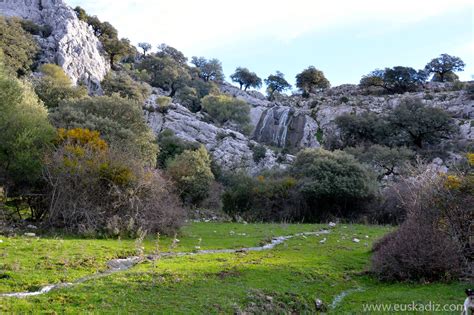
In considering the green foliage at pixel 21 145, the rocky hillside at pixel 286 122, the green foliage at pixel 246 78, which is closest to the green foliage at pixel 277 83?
the green foliage at pixel 246 78

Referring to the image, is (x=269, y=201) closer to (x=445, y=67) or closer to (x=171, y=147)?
(x=171, y=147)

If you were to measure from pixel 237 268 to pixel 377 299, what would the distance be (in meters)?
6.00

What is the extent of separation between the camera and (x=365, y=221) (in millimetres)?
46844

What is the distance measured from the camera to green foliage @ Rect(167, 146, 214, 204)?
51.2 metres

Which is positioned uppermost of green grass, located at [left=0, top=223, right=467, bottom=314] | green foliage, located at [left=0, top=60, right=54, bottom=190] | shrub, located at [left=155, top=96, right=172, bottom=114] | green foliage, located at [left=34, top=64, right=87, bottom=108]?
shrub, located at [left=155, top=96, right=172, bottom=114]

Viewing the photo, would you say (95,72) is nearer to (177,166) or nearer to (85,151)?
(177,166)

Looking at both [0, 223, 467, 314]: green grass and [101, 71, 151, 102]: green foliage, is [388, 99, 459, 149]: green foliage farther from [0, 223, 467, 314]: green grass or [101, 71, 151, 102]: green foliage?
[0, 223, 467, 314]: green grass

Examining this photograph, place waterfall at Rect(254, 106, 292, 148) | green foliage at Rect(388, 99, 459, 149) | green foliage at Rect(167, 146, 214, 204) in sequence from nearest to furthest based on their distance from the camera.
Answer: green foliage at Rect(167, 146, 214, 204) < green foliage at Rect(388, 99, 459, 149) < waterfall at Rect(254, 106, 292, 148)

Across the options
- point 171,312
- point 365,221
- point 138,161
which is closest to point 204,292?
point 171,312

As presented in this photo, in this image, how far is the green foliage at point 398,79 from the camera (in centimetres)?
11312

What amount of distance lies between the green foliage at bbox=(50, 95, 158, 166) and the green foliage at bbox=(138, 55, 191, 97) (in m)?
72.9

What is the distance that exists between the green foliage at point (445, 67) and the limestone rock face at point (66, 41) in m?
97.4

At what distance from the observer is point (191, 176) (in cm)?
5131

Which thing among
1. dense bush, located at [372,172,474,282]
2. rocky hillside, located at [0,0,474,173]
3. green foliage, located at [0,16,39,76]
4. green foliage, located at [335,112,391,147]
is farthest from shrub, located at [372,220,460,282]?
green foliage, located at [0,16,39,76]
